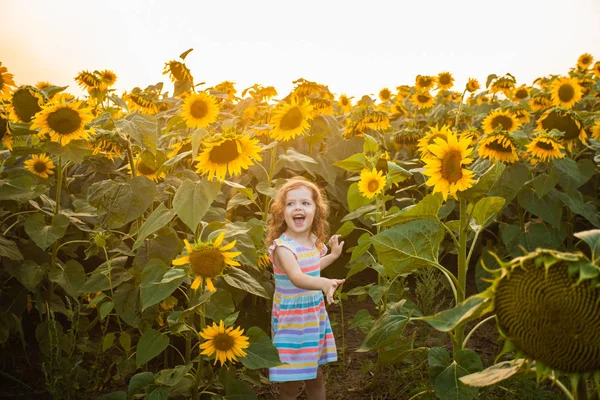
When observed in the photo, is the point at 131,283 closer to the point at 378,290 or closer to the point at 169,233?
the point at 169,233

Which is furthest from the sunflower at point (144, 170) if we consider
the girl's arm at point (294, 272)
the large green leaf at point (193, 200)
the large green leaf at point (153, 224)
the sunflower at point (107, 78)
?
the sunflower at point (107, 78)

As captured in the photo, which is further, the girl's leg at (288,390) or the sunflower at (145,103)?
the sunflower at (145,103)

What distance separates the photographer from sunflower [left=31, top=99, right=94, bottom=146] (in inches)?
97.7

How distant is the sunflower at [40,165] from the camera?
3.01 m

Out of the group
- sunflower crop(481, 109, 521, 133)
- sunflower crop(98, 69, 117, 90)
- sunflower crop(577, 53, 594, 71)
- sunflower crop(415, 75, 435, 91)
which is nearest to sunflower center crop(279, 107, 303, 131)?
sunflower crop(481, 109, 521, 133)

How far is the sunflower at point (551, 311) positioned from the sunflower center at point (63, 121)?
2.07m

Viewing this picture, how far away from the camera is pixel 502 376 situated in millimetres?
1346

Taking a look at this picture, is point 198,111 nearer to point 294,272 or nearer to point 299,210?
point 299,210

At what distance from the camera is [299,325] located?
7.85 ft

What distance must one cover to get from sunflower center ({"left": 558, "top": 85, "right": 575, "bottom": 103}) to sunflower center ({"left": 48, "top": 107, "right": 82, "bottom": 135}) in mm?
4382

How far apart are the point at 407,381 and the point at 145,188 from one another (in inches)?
64.7

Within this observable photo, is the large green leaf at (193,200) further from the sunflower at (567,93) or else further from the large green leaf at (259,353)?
the sunflower at (567,93)

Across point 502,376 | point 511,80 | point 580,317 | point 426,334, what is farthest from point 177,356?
point 511,80

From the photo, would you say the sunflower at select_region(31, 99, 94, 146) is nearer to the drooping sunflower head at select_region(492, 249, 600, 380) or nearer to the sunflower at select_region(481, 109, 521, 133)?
the drooping sunflower head at select_region(492, 249, 600, 380)
